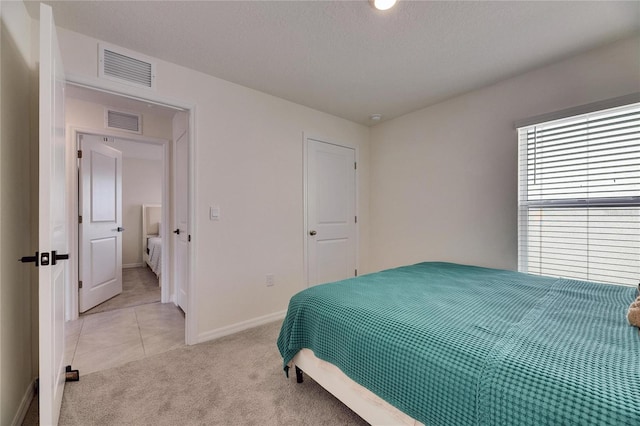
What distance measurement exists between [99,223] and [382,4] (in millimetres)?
Result: 3808

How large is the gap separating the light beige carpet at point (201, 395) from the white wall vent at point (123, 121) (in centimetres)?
241

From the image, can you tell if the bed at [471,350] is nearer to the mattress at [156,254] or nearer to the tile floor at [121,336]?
the tile floor at [121,336]

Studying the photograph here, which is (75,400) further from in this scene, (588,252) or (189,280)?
(588,252)

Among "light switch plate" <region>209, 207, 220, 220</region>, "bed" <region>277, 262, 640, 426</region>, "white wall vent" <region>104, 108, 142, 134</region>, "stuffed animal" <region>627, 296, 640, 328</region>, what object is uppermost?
"white wall vent" <region>104, 108, 142, 134</region>

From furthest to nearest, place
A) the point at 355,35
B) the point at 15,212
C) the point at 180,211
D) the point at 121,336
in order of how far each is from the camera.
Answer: the point at 180,211 < the point at 121,336 < the point at 355,35 < the point at 15,212

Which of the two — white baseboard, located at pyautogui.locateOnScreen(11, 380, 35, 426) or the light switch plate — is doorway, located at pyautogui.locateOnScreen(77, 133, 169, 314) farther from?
white baseboard, located at pyautogui.locateOnScreen(11, 380, 35, 426)

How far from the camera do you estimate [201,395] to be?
64.8 inches

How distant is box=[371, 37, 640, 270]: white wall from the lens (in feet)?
6.71


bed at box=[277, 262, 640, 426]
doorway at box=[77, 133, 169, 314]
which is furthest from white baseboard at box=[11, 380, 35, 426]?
doorway at box=[77, 133, 169, 314]

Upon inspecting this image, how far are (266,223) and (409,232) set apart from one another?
171cm

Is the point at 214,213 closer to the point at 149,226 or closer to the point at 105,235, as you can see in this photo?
the point at 105,235

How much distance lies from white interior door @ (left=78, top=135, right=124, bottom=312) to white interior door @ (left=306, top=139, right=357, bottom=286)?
8.32ft

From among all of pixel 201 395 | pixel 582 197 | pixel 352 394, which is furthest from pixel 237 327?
pixel 582 197

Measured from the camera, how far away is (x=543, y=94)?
2234mm
